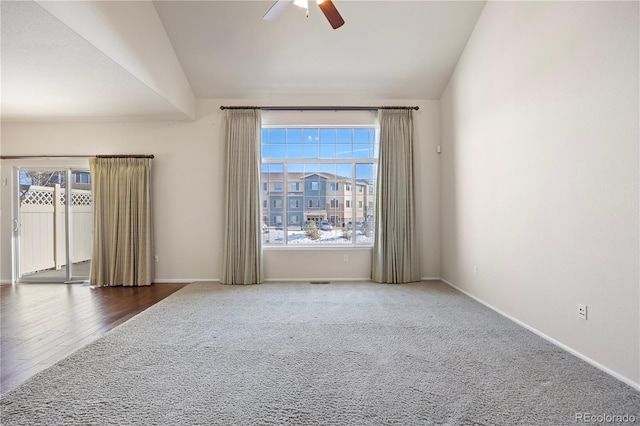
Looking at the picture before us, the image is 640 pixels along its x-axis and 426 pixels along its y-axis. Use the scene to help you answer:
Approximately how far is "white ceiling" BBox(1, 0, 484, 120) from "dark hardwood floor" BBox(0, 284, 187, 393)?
263 centimetres

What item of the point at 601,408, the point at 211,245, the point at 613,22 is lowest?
the point at 601,408

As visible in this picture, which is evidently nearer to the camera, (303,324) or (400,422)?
(400,422)

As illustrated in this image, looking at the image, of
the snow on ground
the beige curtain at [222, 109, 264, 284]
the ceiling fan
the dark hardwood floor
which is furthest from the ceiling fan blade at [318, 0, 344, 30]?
the dark hardwood floor

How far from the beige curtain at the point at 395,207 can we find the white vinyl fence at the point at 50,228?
4877 mm

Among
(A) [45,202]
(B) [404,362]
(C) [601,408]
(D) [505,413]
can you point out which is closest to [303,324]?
(B) [404,362]

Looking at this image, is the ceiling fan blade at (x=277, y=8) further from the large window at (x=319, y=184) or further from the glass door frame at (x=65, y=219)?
the glass door frame at (x=65, y=219)

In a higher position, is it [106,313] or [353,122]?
[353,122]

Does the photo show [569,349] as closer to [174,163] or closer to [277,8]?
[277,8]

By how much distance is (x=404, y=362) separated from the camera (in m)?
2.35

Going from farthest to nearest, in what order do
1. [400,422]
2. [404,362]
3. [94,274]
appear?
[94,274] < [404,362] < [400,422]

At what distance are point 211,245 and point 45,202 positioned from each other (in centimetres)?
305

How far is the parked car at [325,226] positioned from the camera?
17.5ft

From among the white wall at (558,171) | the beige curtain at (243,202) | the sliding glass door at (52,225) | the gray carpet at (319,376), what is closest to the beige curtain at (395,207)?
the white wall at (558,171)

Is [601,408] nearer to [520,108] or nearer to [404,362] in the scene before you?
[404,362]
